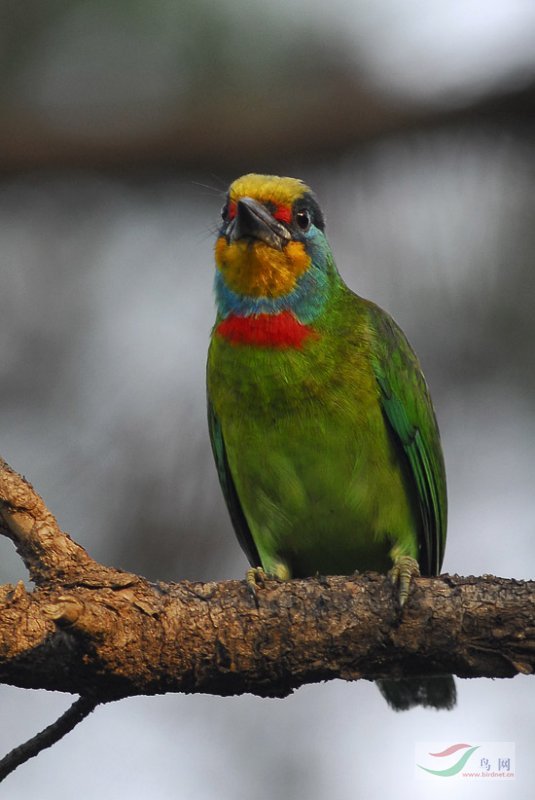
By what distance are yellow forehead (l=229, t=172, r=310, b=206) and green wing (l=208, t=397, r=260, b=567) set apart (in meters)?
0.88

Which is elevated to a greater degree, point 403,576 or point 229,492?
point 229,492

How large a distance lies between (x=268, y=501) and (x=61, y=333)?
1.54 m

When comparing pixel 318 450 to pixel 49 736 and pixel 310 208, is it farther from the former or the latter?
pixel 49 736

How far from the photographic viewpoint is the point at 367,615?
337 cm

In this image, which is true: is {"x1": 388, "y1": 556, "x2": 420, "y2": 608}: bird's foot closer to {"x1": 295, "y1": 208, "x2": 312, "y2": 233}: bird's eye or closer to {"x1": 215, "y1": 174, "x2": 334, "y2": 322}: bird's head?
{"x1": 215, "y1": 174, "x2": 334, "y2": 322}: bird's head

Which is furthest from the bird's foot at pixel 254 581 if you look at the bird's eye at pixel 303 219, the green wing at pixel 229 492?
the bird's eye at pixel 303 219

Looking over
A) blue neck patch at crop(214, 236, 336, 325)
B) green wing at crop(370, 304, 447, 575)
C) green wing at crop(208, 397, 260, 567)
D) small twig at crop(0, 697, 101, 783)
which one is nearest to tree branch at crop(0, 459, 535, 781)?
small twig at crop(0, 697, 101, 783)

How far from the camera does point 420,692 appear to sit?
4.58 m

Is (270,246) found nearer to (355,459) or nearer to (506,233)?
(355,459)

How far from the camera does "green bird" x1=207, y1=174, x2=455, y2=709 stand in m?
4.21

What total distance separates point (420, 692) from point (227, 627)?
5.46 feet

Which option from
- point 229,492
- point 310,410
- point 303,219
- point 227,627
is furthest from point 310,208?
point 227,627

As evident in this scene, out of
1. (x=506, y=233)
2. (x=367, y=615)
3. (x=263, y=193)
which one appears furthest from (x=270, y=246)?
(x=367, y=615)

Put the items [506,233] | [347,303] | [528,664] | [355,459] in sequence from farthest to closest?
[506,233], [347,303], [355,459], [528,664]
